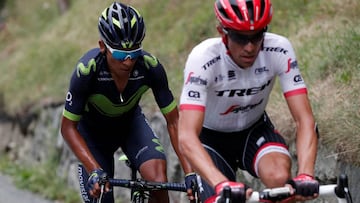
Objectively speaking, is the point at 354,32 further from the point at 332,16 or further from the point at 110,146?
the point at 110,146

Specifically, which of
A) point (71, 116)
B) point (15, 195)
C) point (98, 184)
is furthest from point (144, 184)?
point (15, 195)

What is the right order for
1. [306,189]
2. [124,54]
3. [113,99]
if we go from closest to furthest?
1. [306,189]
2. [124,54]
3. [113,99]

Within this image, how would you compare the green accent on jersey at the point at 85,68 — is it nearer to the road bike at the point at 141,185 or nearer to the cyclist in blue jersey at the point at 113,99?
the cyclist in blue jersey at the point at 113,99

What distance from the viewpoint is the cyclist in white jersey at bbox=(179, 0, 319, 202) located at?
180 inches

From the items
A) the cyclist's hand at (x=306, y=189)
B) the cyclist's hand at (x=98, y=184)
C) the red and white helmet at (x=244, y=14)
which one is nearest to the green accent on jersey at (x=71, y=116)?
the cyclist's hand at (x=98, y=184)

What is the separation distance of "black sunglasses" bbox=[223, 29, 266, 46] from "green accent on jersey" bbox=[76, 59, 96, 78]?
161 centimetres

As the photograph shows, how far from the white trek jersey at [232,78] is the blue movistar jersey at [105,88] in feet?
3.08

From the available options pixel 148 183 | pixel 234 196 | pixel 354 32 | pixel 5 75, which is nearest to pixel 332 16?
pixel 354 32

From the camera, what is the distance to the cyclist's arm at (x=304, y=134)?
14.7 ft

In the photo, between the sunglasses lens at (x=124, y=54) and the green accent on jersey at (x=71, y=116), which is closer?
the sunglasses lens at (x=124, y=54)

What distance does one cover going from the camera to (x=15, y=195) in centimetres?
1298

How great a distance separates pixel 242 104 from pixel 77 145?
1.44m

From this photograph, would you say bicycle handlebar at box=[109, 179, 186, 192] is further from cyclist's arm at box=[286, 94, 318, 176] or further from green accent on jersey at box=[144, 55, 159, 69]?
cyclist's arm at box=[286, 94, 318, 176]

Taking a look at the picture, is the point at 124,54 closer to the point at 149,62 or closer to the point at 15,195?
the point at 149,62
